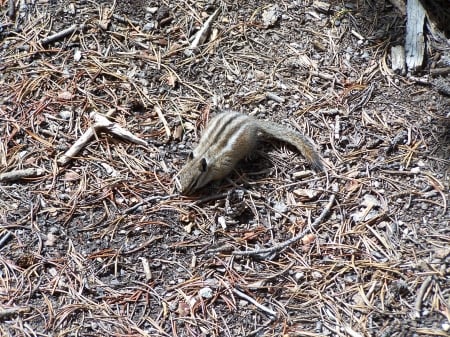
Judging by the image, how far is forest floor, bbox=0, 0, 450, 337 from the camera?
3785mm

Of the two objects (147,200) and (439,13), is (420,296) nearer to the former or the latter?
(147,200)

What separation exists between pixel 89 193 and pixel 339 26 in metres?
2.35

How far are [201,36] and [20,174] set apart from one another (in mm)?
1767

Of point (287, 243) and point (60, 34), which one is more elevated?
point (60, 34)

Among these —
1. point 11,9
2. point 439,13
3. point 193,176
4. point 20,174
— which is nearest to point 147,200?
point 193,176

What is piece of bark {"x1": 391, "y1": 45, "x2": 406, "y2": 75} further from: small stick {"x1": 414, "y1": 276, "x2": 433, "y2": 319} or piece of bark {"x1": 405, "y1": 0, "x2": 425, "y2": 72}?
small stick {"x1": 414, "y1": 276, "x2": 433, "y2": 319}

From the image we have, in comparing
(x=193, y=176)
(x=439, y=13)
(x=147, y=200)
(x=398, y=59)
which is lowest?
(x=147, y=200)

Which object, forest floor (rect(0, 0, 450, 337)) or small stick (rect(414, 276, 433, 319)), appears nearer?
small stick (rect(414, 276, 433, 319))

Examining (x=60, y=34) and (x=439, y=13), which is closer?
(x=439, y=13)

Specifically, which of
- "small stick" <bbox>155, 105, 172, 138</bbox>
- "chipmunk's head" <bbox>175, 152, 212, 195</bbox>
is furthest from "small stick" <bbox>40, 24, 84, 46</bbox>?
"chipmunk's head" <bbox>175, 152, 212, 195</bbox>

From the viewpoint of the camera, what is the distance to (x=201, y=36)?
5059 mm

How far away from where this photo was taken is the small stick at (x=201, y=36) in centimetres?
500

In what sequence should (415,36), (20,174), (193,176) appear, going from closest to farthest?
(193,176) → (20,174) → (415,36)

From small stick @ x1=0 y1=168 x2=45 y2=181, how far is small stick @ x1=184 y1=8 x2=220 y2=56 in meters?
1.47
